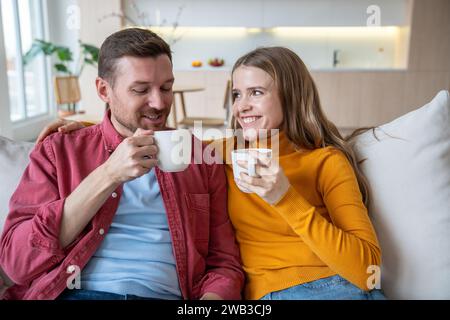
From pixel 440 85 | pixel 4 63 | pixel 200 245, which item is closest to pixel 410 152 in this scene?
pixel 200 245

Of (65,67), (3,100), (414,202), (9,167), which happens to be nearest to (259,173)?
(414,202)

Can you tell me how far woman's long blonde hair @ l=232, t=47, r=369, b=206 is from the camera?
1.20 meters

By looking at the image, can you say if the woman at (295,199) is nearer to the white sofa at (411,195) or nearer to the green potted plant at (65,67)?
the white sofa at (411,195)

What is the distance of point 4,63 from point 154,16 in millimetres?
2546

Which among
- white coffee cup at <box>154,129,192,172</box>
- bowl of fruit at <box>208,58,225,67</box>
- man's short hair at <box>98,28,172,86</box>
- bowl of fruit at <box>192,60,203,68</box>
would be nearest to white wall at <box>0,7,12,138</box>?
bowl of fruit at <box>192,60,203,68</box>

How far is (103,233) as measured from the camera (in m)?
1.05

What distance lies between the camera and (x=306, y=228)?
1010mm

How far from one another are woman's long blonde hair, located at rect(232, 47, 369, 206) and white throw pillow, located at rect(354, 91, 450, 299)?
69mm

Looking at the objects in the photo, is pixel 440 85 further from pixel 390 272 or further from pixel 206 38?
pixel 390 272

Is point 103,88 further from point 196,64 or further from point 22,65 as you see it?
point 196,64

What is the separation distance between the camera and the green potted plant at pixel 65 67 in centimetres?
432

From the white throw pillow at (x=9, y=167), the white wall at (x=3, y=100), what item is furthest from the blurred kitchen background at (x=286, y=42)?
the white throw pillow at (x=9, y=167)

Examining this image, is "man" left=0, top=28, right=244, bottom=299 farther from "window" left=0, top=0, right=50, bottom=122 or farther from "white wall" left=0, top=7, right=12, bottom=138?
"window" left=0, top=0, right=50, bottom=122

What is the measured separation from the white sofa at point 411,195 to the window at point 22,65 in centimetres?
448
